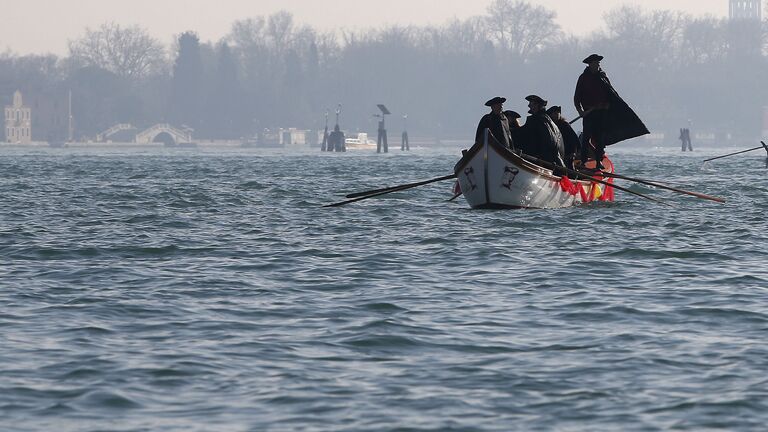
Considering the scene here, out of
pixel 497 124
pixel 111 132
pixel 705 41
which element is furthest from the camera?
pixel 705 41

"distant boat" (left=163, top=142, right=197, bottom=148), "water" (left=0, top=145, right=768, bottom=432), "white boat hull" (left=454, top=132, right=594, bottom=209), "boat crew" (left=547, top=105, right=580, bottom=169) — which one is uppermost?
"boat crew" (left=547, top=105, right=580, bottom=169)

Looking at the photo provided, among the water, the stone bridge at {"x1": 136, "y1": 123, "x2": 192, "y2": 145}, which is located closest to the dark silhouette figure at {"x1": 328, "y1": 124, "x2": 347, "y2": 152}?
the stone bridge at {"x1": 136, "y1": 123, "x2": 192, "y2": 145}

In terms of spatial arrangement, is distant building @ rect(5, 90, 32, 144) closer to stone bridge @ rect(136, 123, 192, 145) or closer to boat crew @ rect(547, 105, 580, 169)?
stone bridge @ rect(136, 123, 192, 145)

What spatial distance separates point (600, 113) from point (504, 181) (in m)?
3.75

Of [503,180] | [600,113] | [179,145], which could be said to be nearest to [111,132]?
[179,145]

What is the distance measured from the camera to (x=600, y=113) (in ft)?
82.7

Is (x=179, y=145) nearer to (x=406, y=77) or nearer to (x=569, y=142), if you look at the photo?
(x=406, y=77)

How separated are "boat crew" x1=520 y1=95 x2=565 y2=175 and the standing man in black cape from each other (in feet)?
4.90

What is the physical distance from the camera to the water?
28.5 ft

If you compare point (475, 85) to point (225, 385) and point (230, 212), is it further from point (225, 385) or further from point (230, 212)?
point (225, 385)

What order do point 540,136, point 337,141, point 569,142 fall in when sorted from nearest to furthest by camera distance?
point 540,136, point 569,142, point 337,141

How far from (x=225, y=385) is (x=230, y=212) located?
16.1 metres

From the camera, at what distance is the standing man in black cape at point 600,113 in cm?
2481

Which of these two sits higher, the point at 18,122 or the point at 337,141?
the point at 18,122
